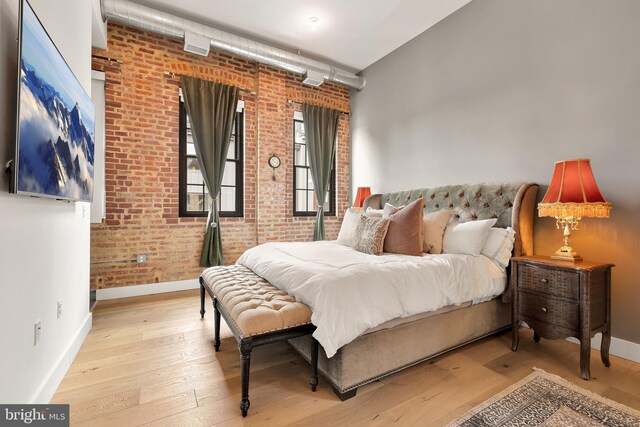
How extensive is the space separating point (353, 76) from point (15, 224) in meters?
4.48

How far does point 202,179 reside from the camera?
413cm

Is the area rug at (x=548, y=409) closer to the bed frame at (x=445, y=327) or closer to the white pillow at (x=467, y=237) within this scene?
the bed frame at (x=445, y=327)

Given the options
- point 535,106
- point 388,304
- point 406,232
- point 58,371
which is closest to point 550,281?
point 406,232

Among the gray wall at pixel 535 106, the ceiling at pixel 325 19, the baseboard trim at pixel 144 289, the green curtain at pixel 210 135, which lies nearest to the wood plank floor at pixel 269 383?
the gray wall at pixel 535 106

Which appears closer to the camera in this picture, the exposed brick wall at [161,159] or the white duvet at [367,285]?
the white duvet at [367,285]

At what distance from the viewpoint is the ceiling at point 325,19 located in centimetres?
331

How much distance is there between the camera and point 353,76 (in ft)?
15.4

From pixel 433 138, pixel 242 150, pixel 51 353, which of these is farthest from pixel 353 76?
pixel 51 353

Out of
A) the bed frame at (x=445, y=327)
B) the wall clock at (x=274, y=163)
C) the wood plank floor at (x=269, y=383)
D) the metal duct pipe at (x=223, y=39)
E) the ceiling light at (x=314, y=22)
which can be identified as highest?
the ceiling light at (x=314, y=22)

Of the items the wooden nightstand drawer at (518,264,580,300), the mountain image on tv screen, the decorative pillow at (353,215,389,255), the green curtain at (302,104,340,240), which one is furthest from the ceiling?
the wooden nightstand drawer at (518,264,580,300)

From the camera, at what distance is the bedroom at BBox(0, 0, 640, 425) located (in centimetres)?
162

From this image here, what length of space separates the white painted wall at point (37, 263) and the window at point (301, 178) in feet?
9.55

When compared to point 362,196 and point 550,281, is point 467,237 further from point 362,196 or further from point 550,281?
point 362,196

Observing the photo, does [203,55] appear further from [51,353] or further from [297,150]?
[51,353]
